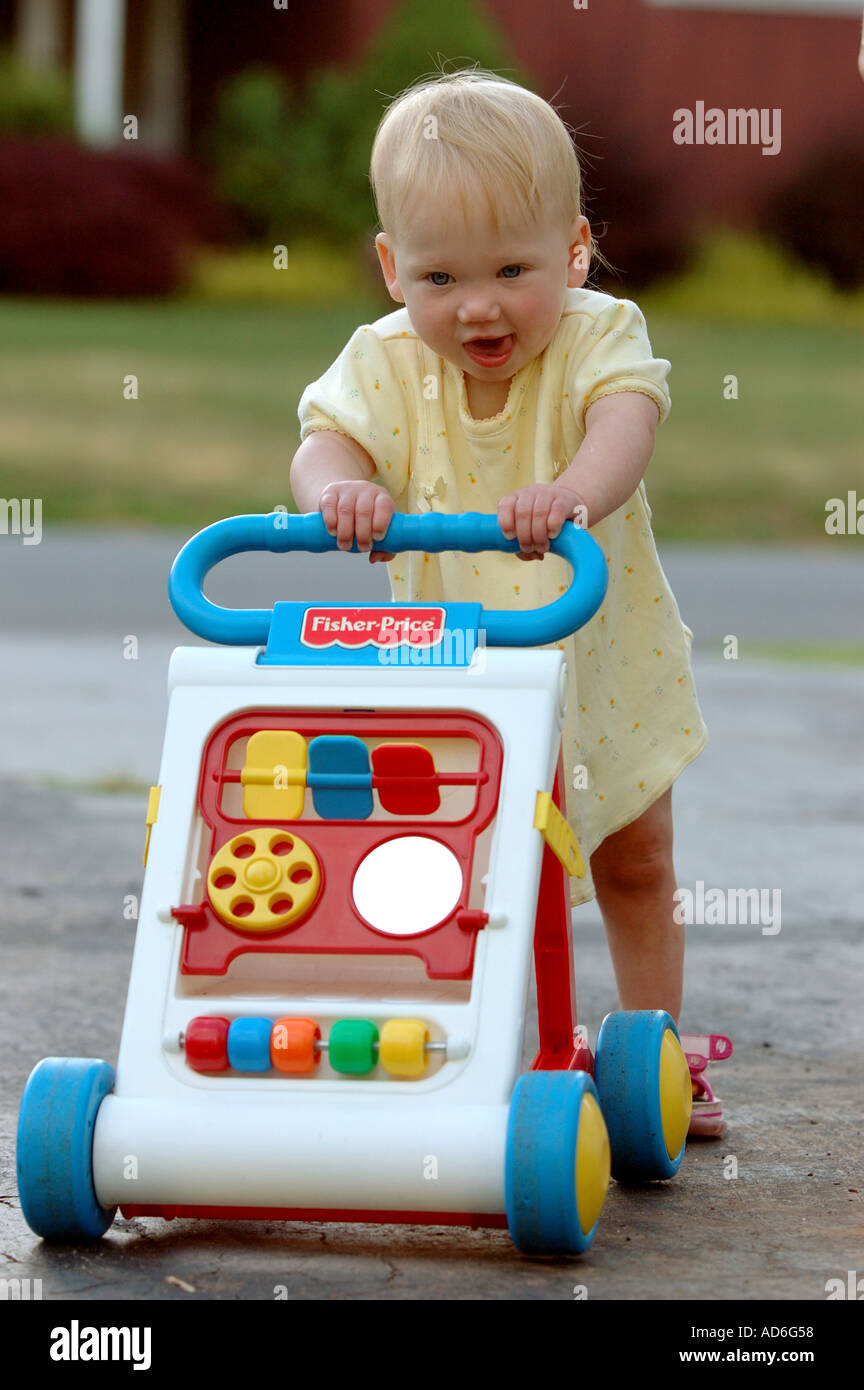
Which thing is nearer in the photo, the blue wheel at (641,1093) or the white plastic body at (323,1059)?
the white plastic body at (323,1059)

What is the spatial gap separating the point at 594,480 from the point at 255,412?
1445 cm

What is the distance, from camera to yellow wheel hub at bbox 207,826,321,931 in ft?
7.09

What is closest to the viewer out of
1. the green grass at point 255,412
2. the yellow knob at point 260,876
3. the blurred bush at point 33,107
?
the yellow knob at point 260,876

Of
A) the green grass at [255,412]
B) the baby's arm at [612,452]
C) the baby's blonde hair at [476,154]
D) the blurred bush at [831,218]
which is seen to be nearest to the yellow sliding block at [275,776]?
the baby's arm at [612,452]

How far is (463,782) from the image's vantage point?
87.3 inches

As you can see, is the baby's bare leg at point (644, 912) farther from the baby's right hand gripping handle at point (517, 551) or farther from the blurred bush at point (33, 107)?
the blurred bush at point (33, 107)

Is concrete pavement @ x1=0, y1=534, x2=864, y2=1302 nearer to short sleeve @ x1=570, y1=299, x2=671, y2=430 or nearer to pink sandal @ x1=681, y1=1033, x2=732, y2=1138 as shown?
pink sandal @ x1=681, y1=1033, x2=732, y2=1138

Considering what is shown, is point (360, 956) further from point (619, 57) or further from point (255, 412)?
point (619, 57)

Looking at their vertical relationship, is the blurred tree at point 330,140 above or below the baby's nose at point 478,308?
above

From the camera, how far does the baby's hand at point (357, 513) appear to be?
2307mm

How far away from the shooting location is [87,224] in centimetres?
2106

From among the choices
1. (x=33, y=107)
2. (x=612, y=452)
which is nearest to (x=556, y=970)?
(x=612, y=452)

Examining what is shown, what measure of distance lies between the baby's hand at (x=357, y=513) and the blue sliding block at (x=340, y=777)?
241mm

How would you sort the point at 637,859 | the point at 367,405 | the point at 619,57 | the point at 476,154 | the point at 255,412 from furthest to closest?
1. the point at 619,57
2. the point at 255,412
3. the point at 637,859
4. the point at 367,405
5. the point at 476,154
